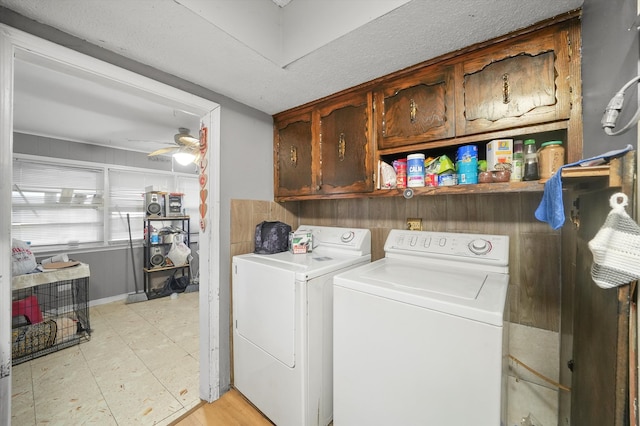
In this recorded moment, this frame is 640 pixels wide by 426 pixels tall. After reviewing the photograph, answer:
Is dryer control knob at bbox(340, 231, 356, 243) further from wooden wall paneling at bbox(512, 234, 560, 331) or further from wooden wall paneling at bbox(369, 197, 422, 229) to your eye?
wooden wall paneling at bbox(512, 234, 560, 331)

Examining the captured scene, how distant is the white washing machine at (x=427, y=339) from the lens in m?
0.85

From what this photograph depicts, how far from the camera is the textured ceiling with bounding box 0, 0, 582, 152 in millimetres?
1015

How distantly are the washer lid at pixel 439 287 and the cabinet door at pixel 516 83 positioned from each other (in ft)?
2.45

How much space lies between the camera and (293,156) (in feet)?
6.72

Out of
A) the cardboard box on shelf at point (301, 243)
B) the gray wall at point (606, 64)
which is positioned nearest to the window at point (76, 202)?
the cardboard box on shelf at point (301, 243)

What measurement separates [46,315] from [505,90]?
5.10 meters

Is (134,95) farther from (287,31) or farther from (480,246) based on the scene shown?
(480,246)

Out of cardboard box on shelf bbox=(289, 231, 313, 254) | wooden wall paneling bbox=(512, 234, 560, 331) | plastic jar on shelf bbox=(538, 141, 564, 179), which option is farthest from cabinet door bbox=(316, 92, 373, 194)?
wooden wall paneling bbox=(512, 234, 560, 331)

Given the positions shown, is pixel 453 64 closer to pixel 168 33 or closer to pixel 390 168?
pixel 390 168

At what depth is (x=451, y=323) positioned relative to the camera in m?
0.90

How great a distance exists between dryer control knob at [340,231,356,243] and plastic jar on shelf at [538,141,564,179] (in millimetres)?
1099

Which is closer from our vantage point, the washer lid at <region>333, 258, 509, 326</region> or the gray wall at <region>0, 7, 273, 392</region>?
the washer lid at <region>333, 258, 509, 326</region>

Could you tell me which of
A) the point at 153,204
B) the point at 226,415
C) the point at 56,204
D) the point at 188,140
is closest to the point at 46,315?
the point at 56,204

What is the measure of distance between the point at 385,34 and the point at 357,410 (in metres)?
1.79
